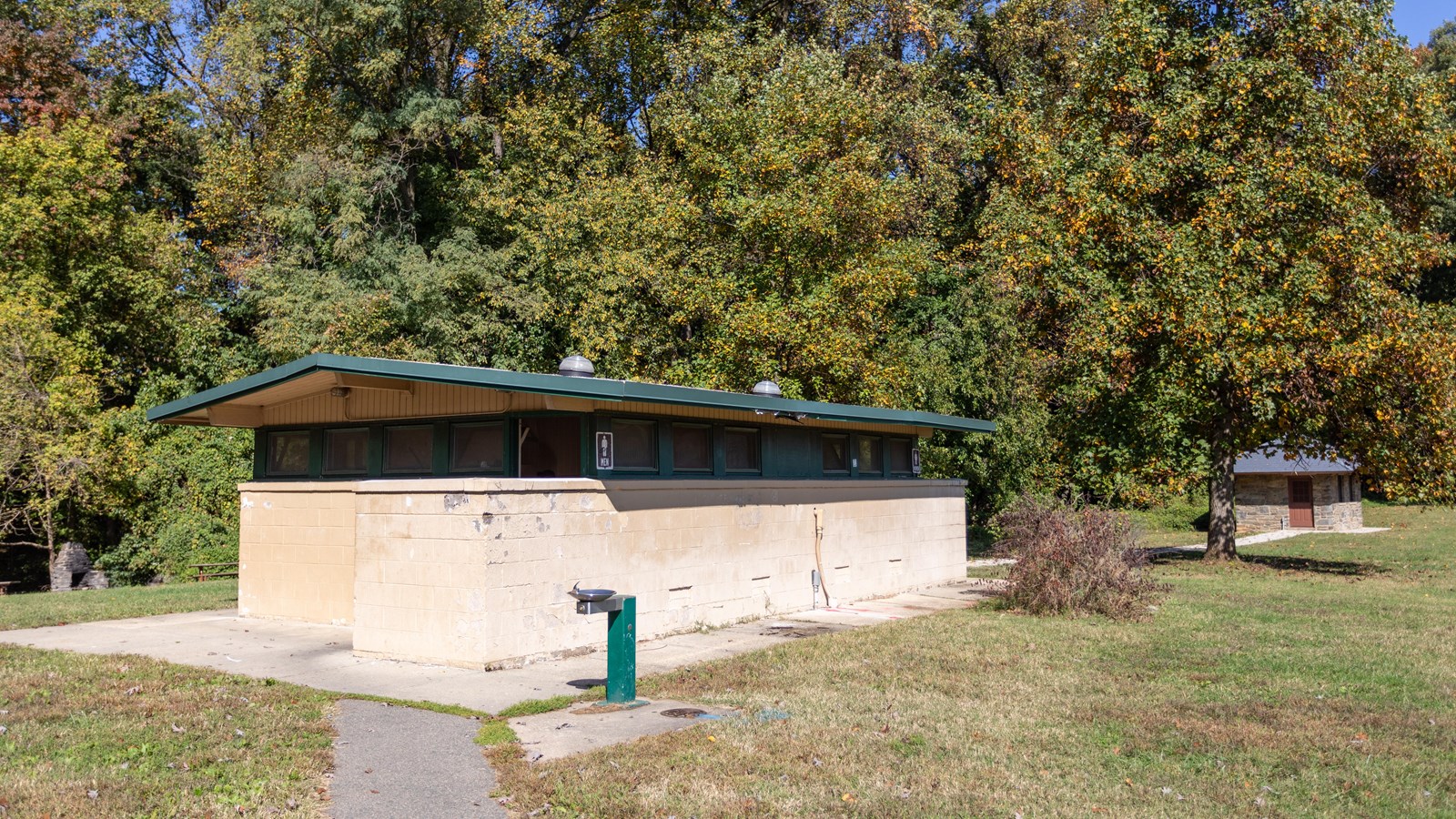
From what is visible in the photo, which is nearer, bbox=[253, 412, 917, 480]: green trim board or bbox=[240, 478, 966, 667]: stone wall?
bbox=[240, 478, 966, 667]: stone wall

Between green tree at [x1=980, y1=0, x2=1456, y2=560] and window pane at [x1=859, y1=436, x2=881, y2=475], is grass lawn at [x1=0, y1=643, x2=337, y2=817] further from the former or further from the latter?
green tree at [x1=980, y1=0, x2=1456, y2=560]

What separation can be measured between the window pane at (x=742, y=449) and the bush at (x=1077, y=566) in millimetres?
3856

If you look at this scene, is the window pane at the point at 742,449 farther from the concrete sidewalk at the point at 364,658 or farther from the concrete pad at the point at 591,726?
the concrete pad at the point at 591,726

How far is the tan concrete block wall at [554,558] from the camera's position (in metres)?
11.0

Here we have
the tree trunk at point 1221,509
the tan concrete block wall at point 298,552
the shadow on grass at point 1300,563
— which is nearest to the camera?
the tan concrete block wall at point 298,552

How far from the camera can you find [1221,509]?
79.2ft

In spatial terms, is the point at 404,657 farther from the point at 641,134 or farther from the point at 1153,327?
the point at 641,134

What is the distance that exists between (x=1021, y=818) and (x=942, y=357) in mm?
23444

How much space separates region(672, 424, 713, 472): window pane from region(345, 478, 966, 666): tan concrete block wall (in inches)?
14.4

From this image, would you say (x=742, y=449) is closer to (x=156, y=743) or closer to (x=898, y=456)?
(x=898, y=456)

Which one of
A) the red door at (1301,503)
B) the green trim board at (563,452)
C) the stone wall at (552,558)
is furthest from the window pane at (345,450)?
the red door at (1301,503)

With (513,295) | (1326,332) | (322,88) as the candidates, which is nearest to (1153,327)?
(1326,332)

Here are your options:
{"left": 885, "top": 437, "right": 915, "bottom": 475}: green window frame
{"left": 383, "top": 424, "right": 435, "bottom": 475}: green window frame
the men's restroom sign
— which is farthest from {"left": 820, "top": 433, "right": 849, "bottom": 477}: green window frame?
{"left": 383, "top": 424, "right": 435, "bottom": 475}: green window frame

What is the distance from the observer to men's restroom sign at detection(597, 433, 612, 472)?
1255 centimetres
